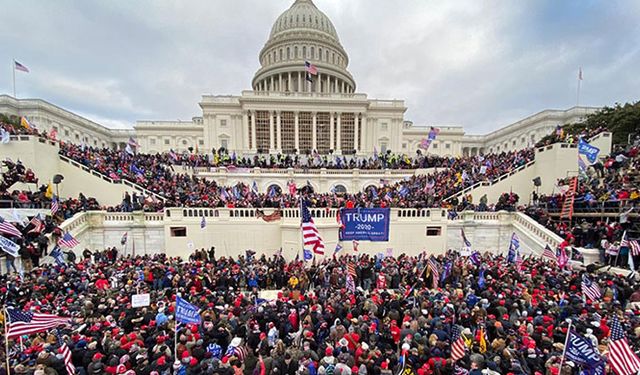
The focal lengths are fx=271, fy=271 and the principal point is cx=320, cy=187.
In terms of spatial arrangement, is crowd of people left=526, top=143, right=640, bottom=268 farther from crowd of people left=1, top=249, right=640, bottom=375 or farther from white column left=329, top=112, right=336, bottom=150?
white column left=329, top=112, right=336, bottom=150

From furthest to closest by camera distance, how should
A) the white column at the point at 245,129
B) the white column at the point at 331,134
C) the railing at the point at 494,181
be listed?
the white column at the point at 331,134, the white column at the point at 245,129, the railing at the point at 494,181

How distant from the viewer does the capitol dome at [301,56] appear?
63531 millimetres

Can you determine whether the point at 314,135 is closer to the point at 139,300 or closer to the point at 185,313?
the point at 139,300

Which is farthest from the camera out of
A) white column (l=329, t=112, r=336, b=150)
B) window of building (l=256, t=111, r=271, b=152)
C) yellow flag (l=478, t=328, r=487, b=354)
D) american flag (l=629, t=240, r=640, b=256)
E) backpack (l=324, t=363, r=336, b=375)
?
white column (l=329, t=112, r=336, b=150)

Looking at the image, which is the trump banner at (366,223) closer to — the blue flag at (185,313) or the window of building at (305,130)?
the blue flag at (185,313)

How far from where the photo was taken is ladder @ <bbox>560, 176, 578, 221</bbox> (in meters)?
16.0

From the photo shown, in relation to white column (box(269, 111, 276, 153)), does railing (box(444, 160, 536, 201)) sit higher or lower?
lower

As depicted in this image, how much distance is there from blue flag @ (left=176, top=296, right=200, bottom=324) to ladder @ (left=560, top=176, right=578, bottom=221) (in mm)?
19954

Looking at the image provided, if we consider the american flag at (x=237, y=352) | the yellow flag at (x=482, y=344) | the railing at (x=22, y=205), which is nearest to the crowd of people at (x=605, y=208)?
the yellow flag at (x=482, y=344)

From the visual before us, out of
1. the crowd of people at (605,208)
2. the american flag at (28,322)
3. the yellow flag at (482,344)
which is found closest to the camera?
the american flag at (28,322)

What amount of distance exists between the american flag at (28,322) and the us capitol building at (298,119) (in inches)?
1421

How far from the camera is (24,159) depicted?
1989 centimetres

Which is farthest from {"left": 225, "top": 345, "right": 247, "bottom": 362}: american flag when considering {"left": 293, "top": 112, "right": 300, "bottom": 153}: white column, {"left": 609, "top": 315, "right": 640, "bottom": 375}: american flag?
{"left": 293, "top": 112, "right": 300, "bottom": 153}: white column

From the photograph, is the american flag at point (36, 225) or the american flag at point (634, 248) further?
the american flag at point (36, 225)
